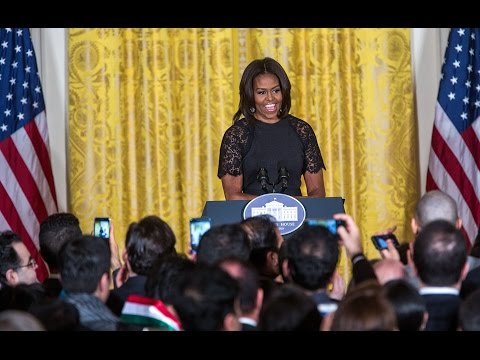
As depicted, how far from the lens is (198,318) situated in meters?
3.98

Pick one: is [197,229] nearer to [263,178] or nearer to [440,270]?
[263,178]

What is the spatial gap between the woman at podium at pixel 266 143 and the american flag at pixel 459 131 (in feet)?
6.39

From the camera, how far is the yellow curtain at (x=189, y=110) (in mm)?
9312

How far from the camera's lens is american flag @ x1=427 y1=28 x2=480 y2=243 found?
28.4 feet

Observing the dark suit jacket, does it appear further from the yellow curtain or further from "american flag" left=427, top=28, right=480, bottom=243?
the yellow curtain

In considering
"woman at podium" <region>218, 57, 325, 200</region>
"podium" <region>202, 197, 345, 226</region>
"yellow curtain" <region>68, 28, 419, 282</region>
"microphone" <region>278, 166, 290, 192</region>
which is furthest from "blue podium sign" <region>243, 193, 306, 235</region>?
"yellow curtain" <region>68, 28, 419, 282</region>

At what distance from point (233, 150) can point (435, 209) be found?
1983mm

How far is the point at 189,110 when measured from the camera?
933 centimetres

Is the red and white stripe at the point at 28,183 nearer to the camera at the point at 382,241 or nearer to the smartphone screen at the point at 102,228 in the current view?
the smartphone screen at the point at 102,228

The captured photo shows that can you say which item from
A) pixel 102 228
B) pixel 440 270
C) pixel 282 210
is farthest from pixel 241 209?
pixel 440 270
